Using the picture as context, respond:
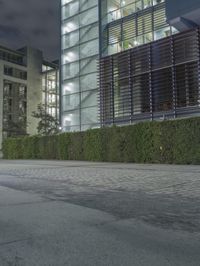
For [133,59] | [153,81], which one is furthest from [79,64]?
[153,81]

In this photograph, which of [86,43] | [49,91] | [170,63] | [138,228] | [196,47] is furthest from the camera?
[49,91]

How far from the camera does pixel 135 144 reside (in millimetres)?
16469

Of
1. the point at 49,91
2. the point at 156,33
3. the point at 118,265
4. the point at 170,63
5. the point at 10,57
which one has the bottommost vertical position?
the point at 118,265

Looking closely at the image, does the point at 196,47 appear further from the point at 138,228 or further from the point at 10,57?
the point at 10,57

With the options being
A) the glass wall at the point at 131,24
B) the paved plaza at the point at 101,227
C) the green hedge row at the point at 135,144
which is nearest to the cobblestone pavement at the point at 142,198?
the paved plaza at the point at 101,227

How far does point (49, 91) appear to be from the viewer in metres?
72.7

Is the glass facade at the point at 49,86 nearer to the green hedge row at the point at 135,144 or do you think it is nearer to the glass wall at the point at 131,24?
the glass wall at the point at 131,24

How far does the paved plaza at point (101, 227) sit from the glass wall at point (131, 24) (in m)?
17.1

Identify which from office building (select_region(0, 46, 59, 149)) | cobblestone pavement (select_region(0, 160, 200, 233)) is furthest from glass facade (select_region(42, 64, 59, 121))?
cobblestone pavement (select_region(0, 160, 200, 233))

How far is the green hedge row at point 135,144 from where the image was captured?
14164mm

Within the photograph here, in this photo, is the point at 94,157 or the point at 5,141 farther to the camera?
the point at 5,141

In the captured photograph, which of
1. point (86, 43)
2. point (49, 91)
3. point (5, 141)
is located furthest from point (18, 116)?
point (86, 43)

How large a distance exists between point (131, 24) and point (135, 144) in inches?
Result: 409

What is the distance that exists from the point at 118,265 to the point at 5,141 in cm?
2752
